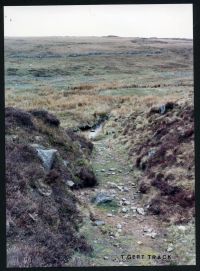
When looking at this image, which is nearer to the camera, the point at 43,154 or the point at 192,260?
the point at 192,260

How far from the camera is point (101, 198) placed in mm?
16906

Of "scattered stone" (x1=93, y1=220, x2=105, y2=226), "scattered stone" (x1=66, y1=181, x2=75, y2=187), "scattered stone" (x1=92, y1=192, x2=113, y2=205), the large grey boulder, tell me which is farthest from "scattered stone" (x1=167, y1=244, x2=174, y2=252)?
the large grey boulder

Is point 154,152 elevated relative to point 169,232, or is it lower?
elevated

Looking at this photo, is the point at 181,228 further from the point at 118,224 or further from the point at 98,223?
the point at 98,223

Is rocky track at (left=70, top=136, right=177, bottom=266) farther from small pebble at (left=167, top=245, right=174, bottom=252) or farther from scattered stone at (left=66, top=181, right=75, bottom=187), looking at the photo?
scattered stone at (left=66, top=181, right=75, bottom=187)

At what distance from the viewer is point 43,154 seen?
56.1ft

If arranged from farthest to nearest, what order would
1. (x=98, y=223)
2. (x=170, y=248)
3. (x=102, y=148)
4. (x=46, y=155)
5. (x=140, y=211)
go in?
(x=102, y=148)
(x=46, y=155)
(x=140, y=211)
(x=98, y=223)
(x=170, y=248)

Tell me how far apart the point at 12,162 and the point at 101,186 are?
114 inches

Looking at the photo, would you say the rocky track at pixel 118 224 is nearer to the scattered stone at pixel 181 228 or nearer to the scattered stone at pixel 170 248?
the scattered stone at pixel 170 248

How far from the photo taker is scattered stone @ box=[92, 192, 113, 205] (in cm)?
1686

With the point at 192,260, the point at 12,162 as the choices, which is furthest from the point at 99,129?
the point at 192,260

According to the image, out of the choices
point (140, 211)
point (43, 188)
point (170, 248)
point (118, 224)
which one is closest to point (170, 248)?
point (170, 248)

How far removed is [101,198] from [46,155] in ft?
7.04
